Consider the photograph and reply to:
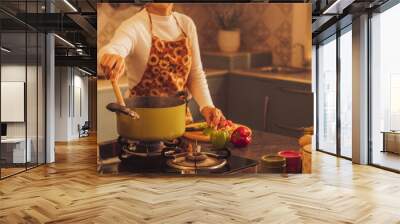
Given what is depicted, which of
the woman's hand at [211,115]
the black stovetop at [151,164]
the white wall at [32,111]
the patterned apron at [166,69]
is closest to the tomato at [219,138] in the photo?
the woman's hand at [211,115]

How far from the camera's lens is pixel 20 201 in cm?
449

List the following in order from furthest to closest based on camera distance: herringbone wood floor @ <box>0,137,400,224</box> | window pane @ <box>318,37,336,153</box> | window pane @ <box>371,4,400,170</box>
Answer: window pane @ <box>318,37,336,153</box> < window pane @ <box>371,4,400,170</box> < herringbone wood floor @ <box>0,137,400,224</box>

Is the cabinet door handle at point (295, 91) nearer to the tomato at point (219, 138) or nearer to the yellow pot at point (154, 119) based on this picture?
the tomato at point (219, 138)

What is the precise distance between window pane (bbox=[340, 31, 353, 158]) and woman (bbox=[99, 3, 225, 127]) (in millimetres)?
3595

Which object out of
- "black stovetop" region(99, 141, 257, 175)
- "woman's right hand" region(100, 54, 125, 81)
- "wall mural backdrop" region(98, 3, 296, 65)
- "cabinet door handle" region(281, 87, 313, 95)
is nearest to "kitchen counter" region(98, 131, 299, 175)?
"black stovetop" region(99, 141, 257, 175)

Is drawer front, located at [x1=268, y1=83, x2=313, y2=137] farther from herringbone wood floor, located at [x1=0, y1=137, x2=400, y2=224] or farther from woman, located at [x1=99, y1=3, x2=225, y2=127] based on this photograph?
woman, located at [x1=99, y1=3, x2=225, y2=127]

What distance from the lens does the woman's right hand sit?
235 inches

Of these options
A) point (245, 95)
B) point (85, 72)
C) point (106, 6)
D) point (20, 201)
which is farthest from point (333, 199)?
point (85, 72)

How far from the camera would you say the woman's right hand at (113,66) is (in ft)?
19.6

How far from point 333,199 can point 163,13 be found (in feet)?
12.1

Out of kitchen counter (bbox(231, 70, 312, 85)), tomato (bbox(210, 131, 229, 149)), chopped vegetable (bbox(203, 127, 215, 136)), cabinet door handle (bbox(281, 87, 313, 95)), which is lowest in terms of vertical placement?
tomato (bbox(210, 131, 229, 149))

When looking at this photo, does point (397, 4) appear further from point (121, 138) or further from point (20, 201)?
point (20, 201)

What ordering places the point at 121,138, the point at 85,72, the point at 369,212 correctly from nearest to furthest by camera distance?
the point at 369,212 < the point at 121,138 < the point at 85,72

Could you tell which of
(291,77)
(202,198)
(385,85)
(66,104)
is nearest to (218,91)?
(291,77)
